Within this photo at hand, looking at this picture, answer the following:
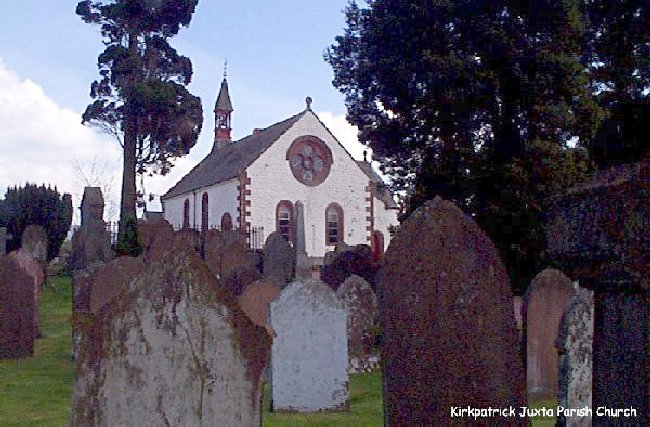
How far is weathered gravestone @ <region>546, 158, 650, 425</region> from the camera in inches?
88.3

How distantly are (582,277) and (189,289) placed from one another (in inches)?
70.7

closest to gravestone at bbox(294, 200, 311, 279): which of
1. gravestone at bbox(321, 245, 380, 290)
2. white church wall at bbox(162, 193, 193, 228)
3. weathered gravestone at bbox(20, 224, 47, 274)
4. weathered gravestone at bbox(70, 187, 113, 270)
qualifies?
gravestone at bbox(321, 245, 380, 290)

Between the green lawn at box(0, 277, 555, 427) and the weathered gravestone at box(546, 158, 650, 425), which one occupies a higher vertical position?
the weathered gravestone at box(546, 158, 650, 425)

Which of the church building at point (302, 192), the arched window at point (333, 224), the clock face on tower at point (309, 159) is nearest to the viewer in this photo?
the church building at point (302, 192)

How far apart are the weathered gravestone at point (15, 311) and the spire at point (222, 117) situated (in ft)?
145

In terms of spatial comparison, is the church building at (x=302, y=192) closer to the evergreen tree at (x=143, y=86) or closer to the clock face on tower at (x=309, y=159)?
the clock face on tower at (x=309, y=159)

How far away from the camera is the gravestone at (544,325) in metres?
8.61

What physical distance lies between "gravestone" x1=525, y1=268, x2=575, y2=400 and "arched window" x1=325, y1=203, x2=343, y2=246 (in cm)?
3280

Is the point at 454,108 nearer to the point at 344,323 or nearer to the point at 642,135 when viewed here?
the point at 344,323

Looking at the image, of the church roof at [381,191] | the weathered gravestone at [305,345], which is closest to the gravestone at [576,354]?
the weathered gravestone at [305,345]

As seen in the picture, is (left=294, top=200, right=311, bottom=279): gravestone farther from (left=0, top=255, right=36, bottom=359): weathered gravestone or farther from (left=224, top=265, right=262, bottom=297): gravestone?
(left=0, top=255, right=36, bottom=359): weathered gravestone

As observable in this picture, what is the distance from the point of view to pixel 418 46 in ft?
60.9

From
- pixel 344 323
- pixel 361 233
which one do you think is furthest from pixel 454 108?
pixel 361 233

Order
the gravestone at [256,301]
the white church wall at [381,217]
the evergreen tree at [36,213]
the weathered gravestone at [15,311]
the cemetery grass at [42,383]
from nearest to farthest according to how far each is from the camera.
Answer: the cemetery grass at [42,383], the gravestone at [256,301], the weathered gravestone at [15,311], the evergreen tree at [36,213], the white church wall at [381,217]
